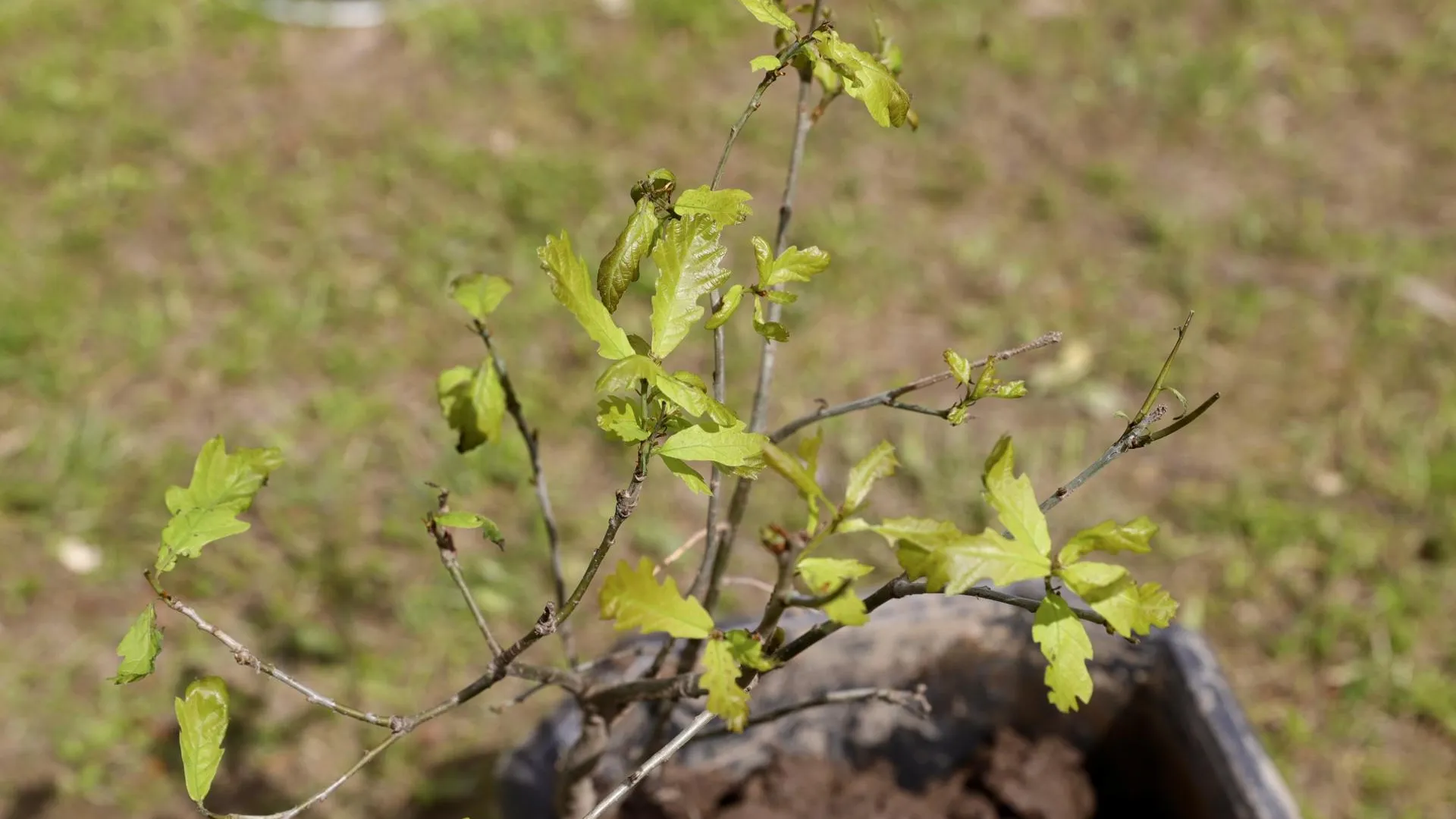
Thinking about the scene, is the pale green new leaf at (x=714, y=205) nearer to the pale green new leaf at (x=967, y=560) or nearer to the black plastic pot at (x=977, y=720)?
the pale green new leaf at (x=967, y=560)

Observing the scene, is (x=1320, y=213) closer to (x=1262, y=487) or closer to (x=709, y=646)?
(x=1262, y=487)

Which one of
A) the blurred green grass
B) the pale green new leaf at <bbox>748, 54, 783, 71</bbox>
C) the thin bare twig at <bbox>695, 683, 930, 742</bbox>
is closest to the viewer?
the pale green new leaf at <bbox>748, 54, 783, 71</bbox>

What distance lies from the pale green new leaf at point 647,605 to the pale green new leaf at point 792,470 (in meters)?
0.12

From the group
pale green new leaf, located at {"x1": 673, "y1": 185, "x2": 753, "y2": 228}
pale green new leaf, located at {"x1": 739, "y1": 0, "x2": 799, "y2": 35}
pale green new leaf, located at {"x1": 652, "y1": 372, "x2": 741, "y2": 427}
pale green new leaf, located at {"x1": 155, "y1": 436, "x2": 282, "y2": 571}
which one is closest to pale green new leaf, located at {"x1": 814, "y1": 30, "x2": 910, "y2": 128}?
pale green new leaf, located at {"x1": 739, "y1": 0, "x2": 799, "y2": 35}

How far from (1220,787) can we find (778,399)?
163cm

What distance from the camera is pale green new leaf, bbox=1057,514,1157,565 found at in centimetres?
79

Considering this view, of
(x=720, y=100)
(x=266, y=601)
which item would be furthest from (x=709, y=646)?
(x=720, y=100)

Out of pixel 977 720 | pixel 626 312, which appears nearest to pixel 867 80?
pixel 977 720

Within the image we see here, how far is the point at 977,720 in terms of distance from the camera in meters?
1.77

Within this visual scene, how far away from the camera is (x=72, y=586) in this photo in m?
2.49

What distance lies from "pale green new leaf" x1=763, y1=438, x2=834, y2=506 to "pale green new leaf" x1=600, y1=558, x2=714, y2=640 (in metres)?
0.12

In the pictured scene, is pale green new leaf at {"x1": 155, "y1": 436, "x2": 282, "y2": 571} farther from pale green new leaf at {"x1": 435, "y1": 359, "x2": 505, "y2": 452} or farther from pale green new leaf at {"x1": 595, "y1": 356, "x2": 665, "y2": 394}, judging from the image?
pale green new leaf at {"x1": 595, "y1": 356, "x2": 665, "y2": 394}

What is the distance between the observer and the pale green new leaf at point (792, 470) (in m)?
0.80

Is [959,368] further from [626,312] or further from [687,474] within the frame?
[626,312]
